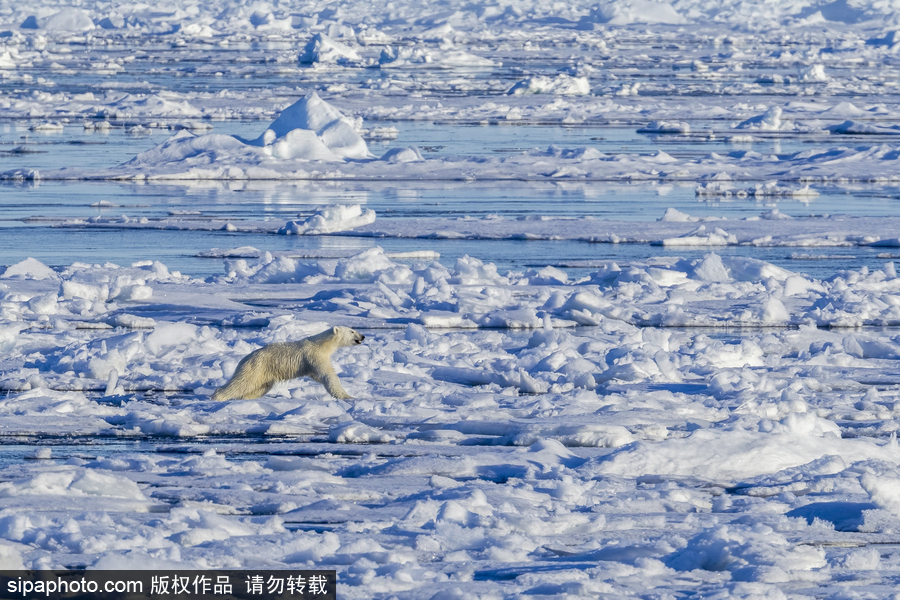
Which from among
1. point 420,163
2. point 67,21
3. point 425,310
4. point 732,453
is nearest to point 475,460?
point 732,453

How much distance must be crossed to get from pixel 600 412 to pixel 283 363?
1819mm

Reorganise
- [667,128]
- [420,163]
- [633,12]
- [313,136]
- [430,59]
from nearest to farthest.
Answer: [420,163] < [313,136] < [667,128] < [430,59] < [633,12]

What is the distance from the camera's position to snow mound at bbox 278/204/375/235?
55.2 ft

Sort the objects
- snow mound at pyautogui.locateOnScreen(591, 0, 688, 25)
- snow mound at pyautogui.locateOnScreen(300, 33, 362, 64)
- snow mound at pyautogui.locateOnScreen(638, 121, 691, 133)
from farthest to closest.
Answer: snow mound at pyautogui.locateOnScreen(591, 0, 688, 25), snow mound at pyautogui.locateOnScreen(300, 33, 362, 64), snow mound at pyautogui.locateOnScreen(638, 121, 691, 133)

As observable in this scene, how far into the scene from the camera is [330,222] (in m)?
16.9

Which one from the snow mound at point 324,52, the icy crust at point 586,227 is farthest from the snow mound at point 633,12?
the icy crust at point 586,227

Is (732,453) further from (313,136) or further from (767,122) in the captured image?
(767,122)

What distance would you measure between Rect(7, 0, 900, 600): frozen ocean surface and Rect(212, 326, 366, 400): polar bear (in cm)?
15

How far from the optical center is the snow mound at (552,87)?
40.1 metres

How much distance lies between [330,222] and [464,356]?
7.33 m

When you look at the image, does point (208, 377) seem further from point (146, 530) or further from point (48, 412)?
point (146, 530)

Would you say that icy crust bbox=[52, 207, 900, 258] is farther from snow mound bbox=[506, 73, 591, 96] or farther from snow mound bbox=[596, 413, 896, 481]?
snow mound bbox=[506, 73, 591, 96]

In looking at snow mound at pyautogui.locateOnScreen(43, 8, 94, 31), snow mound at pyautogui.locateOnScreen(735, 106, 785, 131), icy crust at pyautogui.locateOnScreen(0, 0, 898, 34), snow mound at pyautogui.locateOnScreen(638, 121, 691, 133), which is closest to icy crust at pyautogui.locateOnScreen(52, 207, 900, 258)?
snow mound at pyautogui.locateOnScreen(638, 121, 691, 133)

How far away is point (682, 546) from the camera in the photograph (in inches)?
218
